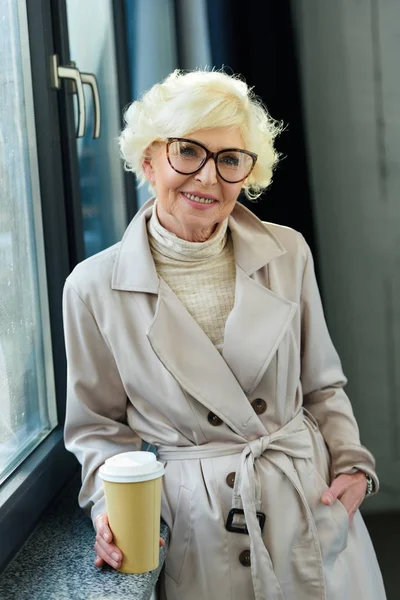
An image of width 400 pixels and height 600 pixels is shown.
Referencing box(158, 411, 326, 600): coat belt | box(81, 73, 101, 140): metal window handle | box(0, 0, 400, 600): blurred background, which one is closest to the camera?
box(158, 411, 326, 600): coat belt

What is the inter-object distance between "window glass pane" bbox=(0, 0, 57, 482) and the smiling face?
1.01ft

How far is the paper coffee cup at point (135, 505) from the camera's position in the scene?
131 centimetres

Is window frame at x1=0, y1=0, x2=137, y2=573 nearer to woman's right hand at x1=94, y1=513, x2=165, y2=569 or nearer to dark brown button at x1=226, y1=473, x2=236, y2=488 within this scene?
woman's right hand at x1=94, y1=513, x2=165, y2=569

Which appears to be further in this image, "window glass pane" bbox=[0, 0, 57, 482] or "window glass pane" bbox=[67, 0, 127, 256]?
"window glass pane" bbox=[67, 0, 127, 256]

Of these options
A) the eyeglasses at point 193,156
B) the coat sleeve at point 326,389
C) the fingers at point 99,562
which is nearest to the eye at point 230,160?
the eyeglasses at point 193,156

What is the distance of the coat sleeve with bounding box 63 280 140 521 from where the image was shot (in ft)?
5.28

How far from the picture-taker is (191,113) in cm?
158

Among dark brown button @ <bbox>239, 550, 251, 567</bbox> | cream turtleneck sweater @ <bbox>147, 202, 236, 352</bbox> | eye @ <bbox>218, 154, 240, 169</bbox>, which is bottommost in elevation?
dark brown button @ <bbox>239, 550, 251, 567</bbox>

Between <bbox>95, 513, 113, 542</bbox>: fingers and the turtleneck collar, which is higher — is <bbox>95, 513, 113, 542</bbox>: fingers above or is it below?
below

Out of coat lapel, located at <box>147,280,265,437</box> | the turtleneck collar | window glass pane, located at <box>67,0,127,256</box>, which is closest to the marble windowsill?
coat lapel, located at <box>147,280,265,437</box>

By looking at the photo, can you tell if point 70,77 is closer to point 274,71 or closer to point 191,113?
point 191,113

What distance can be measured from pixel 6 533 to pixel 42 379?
48cm

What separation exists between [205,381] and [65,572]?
17.1 inches

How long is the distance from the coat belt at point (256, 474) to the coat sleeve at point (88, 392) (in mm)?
121
